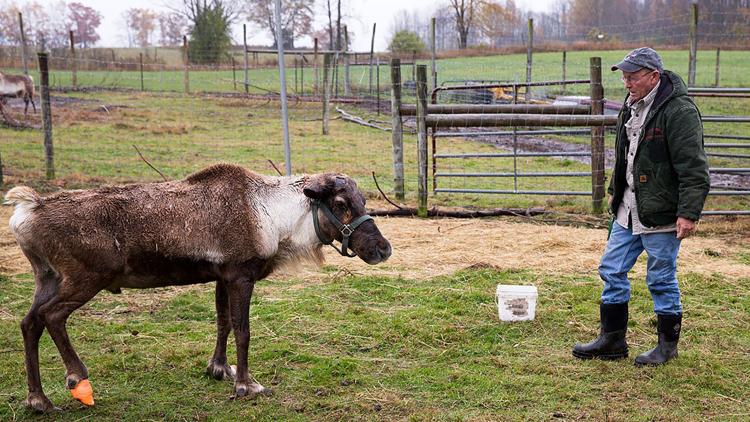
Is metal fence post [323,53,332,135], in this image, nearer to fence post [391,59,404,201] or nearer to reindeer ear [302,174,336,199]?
fence post [391,59,404,201]

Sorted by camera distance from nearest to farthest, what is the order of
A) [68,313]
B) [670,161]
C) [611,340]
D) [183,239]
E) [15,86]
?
[68,313] < [183,239] < [670,161] < [611,340] < [15,86]

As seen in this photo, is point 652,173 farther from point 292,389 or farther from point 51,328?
point 51,328

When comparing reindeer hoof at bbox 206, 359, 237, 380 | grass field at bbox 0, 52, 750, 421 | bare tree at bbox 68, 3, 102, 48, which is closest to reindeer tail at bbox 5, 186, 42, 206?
grass field at bbox 0, 52, 750, 421

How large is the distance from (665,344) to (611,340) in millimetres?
353

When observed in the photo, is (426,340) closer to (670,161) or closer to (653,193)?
(653,193)

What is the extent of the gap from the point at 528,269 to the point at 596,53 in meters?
30.8

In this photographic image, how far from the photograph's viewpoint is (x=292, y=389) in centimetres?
479

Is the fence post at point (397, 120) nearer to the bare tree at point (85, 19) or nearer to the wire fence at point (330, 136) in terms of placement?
the wire fence at point (330, 136)

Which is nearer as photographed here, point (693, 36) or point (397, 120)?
point (397, 120)

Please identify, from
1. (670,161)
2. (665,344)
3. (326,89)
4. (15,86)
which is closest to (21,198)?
(670,161)

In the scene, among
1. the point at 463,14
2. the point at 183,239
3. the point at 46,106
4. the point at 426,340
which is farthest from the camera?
the point at 463,14

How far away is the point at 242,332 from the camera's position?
184 inches

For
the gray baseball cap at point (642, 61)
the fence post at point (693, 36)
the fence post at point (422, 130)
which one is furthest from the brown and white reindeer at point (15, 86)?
the gray baseball cap at point (642, 61)

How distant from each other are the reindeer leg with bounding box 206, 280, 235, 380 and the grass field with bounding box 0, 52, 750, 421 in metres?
0.09
